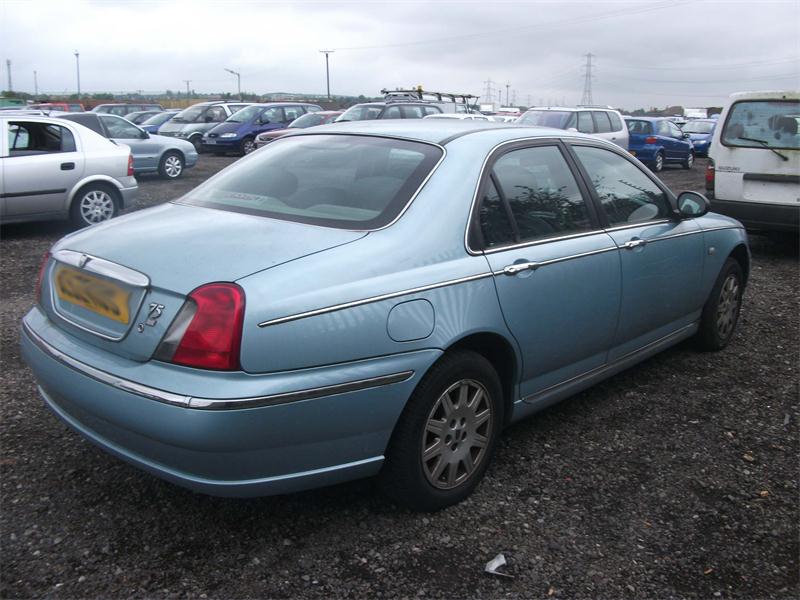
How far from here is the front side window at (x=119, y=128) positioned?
52.1 feet

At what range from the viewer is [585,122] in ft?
55.1

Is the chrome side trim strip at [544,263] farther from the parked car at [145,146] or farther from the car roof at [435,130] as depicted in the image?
the parked car at [145,146]

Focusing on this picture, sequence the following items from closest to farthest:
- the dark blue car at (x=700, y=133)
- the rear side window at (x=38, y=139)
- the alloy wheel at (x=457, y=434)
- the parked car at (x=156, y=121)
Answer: the alloy wheel at (x=457, y=434) < the rear side window at (x=38, y=139) < the parked car at (x=156, y=121) < the dark blue car at (x=700, y=133)

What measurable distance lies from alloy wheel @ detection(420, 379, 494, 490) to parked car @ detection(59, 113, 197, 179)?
13981 mm

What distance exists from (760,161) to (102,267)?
7.58 meters

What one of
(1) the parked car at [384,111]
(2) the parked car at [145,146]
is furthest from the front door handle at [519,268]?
(1) the parked car at [384,111]

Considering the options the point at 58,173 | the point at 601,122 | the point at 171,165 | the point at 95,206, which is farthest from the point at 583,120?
the point at 58,173

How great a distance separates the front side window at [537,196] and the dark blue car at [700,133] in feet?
83.5

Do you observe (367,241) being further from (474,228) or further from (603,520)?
(603,520)

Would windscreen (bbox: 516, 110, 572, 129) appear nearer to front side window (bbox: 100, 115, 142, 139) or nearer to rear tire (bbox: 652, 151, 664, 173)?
rear tire (bbox: 652, 151, 664, 173)

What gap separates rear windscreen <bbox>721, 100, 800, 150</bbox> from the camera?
27.3 feet

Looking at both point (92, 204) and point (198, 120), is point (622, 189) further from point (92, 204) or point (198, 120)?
point (198, 120)

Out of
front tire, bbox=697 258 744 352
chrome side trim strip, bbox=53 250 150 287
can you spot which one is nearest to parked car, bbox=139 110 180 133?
front tire, bbox=697 258 744 352

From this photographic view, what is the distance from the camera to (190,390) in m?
2.54
